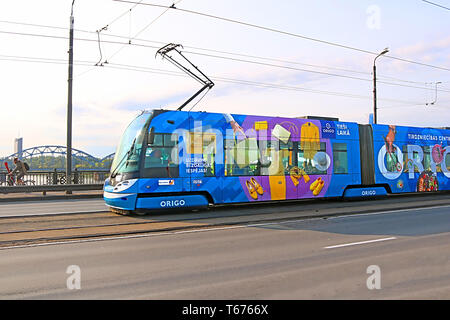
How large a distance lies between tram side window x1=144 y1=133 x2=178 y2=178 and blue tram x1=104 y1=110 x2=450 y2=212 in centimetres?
3

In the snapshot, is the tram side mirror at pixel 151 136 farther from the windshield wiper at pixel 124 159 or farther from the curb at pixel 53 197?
the curb at pixel 53 197

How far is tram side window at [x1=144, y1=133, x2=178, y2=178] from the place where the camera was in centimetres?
1124

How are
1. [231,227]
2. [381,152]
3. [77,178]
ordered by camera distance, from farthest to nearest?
1. [77,178]
2. [381,152]
3. [231,227]

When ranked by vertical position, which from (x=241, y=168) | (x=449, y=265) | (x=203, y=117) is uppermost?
(x=203, y=117)

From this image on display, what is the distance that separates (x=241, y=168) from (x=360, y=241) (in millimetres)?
5682

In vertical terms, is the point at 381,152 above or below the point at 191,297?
above

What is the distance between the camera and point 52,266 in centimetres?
594

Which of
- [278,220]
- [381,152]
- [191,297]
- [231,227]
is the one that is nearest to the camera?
[191,297]

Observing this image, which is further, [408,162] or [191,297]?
[408,162]

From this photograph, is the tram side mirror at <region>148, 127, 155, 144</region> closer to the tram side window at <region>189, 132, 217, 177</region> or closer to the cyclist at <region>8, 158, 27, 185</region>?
the tram side window at <region>189, 132, 217, 177</region>

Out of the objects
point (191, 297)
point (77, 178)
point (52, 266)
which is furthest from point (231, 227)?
point (77, 178)

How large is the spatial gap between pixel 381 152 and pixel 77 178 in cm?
1490

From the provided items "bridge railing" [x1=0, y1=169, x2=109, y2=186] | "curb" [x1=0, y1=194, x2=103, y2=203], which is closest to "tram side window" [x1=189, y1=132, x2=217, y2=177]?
"curb" [x1=0, y1=194, x2=103, y2=203]

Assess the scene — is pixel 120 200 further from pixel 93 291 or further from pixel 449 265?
pixel 449 265
